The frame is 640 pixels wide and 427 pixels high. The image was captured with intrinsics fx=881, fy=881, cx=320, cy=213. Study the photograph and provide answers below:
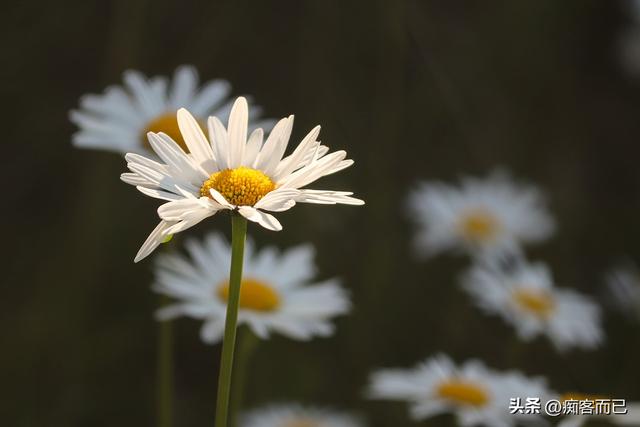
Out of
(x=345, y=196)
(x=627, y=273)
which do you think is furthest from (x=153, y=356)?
(x=345, y=196)

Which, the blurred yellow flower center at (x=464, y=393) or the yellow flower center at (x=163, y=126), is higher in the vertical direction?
the yellow flower center at (x=163, y=126)

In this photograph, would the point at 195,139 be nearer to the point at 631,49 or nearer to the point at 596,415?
the point at 596,415

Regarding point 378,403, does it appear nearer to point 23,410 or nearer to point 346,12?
point 23,410

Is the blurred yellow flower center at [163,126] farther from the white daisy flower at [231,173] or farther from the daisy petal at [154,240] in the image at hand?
the daisy petal at [154,240]

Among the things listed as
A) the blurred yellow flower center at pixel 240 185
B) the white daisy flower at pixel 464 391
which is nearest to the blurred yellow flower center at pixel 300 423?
the white daisy flower at pixel 464 391

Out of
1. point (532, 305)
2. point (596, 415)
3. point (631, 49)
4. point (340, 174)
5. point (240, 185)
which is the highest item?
point (631, 49)

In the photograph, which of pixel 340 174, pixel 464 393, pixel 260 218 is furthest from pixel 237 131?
pixel 340 174

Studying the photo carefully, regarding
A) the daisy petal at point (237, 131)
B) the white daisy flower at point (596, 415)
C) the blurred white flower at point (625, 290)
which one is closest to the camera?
the daisy petal at point (237, 131)
